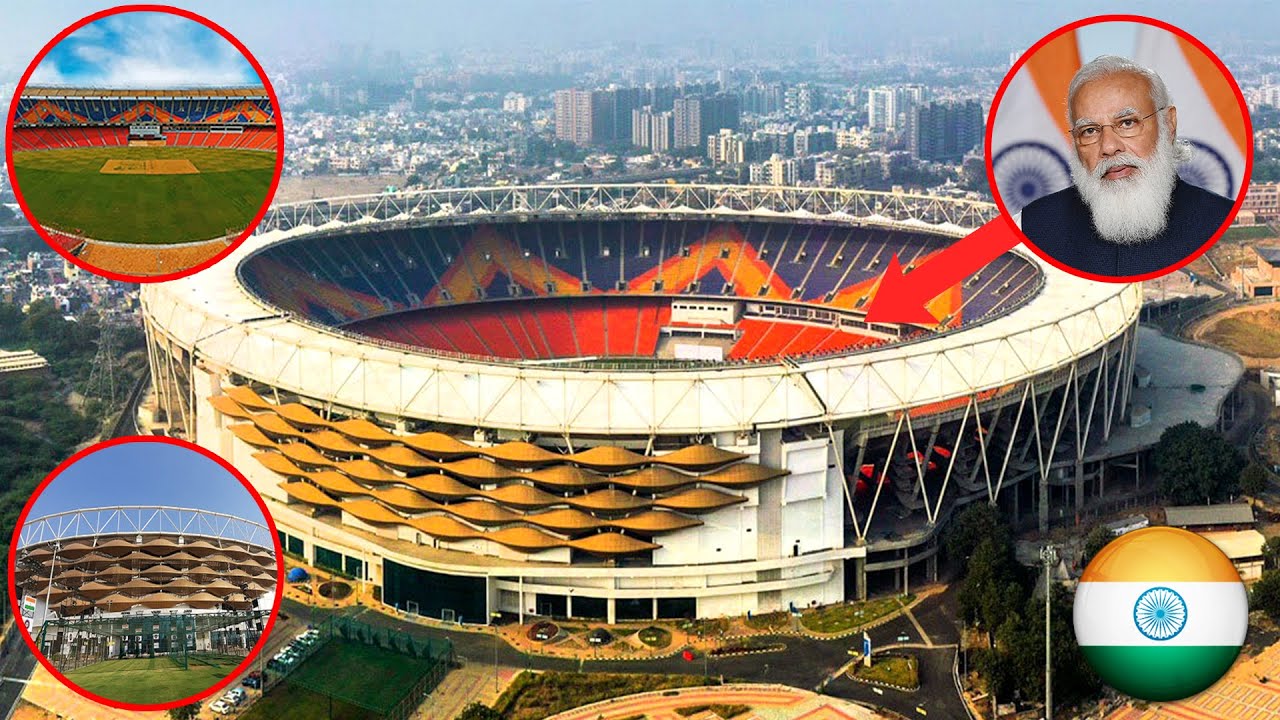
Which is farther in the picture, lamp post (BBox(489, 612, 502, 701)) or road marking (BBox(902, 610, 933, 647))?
road marking (BBox(902, 610, 933, 647))

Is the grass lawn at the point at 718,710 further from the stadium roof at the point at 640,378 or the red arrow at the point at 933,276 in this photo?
the red arrow at the point at 933,276

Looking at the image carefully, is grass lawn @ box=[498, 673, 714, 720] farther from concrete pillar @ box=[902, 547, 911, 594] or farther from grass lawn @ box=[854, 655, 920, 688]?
concrete pillar @ box=[902, 547, 911, 594]

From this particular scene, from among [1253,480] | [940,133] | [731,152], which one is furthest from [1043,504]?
[940,133]

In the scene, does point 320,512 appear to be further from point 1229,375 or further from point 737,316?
point 1229,375

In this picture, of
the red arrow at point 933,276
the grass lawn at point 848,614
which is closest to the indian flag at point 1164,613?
the grass lawn at point 848,614

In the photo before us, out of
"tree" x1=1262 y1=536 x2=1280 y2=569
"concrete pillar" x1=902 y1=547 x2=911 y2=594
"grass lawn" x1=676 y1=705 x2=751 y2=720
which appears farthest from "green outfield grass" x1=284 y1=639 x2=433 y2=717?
"tree" x1=1262 y1=536 x2=1280 y2=569

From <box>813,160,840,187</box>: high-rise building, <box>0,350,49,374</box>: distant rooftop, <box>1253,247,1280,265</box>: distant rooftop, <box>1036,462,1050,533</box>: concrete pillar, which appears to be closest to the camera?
<box>1036,462,1050,533</box>: concrete pillar
